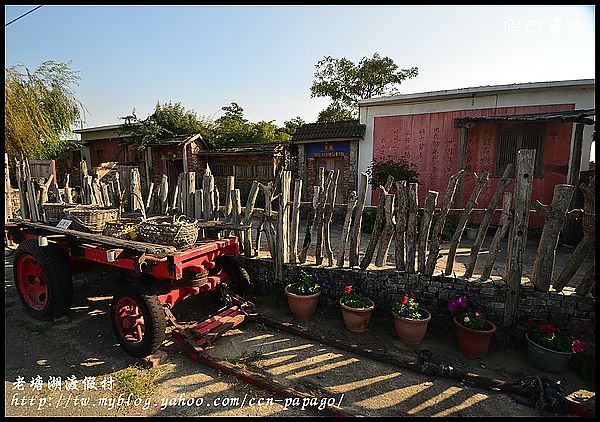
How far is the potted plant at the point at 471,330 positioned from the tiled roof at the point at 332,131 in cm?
721

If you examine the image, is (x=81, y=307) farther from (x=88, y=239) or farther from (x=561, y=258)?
(x=561, y=258)

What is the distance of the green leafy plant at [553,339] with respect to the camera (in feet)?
9.75

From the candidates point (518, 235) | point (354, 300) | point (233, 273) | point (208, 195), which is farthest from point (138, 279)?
point (518, 235)

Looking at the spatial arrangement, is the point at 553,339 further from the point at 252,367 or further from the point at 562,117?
the point at 562,117

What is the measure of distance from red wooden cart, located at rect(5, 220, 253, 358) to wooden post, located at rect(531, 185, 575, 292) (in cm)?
339

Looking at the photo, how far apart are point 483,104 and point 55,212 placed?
9.78 metres

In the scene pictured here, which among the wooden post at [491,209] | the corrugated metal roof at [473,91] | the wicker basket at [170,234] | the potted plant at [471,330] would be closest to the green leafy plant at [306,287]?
the wicker basket at [170,234]

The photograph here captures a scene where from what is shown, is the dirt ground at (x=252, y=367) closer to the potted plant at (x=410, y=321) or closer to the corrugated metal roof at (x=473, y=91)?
the potted plant at (x=410, y=321)

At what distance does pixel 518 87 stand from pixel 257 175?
8.63 metres

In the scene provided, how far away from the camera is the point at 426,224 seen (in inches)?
147

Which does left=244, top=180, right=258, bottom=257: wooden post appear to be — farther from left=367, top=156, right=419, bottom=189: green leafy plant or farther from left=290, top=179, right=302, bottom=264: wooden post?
left=367, top=156, right=419, bottom=189: green leafy plant

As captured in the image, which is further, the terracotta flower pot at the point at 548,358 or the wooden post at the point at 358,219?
the wooden post at the point at 358,219

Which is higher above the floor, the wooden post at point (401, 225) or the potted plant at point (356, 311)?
the wooden post at point (401, 225)

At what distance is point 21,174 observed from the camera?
621 cm
